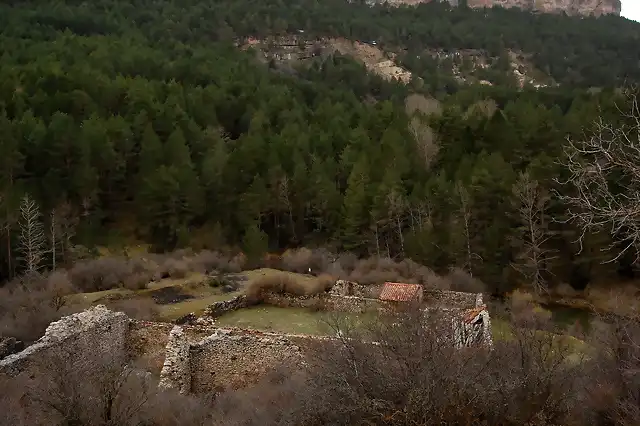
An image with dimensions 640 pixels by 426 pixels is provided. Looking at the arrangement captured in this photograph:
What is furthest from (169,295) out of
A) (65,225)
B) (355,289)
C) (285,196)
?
(285,196)

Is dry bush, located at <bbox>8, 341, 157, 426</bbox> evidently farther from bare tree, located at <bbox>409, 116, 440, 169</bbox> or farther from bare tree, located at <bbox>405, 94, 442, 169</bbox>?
bare tree, located at <bbox>409, 116, 440, 169</bbox>

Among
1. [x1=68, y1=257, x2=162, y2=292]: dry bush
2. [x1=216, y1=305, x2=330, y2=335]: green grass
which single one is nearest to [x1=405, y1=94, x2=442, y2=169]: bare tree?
[x1=68, y1=257, x2=162, y2=292]: dry bush

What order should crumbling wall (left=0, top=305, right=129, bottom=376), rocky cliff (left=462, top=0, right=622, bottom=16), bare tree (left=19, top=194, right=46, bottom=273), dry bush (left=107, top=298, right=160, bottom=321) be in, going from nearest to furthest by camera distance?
crumbling wall (left=0, top=305, right=129, bottom=376), dry bush (left=107, top=298, right=160, bottom=321), bare tree (left=19, top=194, right=46, bottom=273), rocky cliff (left=462, top=0, right=622, bottom=16)

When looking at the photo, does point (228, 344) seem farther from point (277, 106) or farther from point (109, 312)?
point (277, 106)

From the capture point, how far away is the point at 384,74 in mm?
85562

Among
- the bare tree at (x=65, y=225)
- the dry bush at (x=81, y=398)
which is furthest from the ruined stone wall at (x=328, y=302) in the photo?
the bare tree at (x=65, y=225)

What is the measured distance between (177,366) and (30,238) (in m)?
15.3

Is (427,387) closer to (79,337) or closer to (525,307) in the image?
(79,337)

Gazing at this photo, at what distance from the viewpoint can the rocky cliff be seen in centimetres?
14038

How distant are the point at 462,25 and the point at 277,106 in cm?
6718

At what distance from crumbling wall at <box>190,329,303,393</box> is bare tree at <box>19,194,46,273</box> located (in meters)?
13.5

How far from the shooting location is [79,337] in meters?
14.3

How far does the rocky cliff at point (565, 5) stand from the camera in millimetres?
140375

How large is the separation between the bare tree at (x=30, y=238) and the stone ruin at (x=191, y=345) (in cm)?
1126
